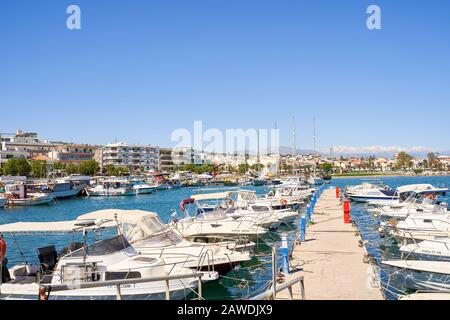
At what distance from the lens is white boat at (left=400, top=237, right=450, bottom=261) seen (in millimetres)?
19234

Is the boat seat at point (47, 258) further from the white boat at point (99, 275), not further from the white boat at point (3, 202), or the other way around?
the white boat at point (3, 202)

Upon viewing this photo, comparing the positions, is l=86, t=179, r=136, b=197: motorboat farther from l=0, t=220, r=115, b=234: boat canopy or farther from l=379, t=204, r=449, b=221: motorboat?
l=0, t=220, r=115, b=234: boat canopy

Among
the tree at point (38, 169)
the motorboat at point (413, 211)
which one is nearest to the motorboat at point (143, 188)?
the tree at point (38, 169)

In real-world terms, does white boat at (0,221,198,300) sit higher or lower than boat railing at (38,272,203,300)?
lower

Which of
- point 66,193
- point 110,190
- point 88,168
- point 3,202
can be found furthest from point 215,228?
point 88,168

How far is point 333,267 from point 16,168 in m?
114

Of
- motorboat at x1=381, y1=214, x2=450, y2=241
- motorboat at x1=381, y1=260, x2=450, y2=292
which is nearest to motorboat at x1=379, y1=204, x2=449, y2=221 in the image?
motorboat at x1=381, y1=214, x2=450, y2=241

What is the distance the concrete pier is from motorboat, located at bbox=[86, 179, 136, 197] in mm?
75238

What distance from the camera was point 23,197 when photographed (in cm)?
7325

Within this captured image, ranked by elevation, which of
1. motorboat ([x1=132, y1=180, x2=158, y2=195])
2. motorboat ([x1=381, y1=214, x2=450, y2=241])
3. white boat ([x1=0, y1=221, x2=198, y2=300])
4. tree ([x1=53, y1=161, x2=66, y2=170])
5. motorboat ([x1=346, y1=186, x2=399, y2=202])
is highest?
tree ([x1=53, y1=161, x2=66, y2=170])

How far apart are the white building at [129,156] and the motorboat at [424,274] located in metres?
150

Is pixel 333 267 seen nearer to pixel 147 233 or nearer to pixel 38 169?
pixel 147 233

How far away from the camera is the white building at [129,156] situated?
165 m

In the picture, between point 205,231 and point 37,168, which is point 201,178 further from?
point 205,231
